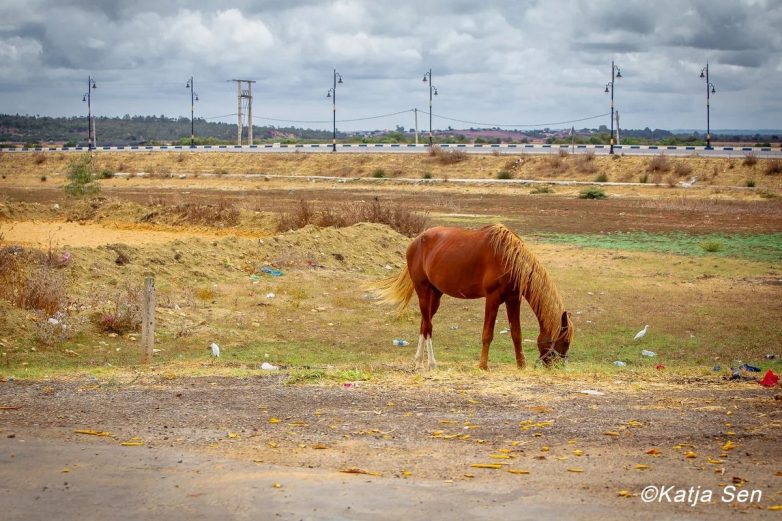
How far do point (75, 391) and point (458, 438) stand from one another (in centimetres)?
438

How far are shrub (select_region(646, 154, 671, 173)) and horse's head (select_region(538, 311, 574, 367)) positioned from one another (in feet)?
150

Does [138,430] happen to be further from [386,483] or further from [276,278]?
[276,278]

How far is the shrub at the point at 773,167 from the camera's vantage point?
51.9 meters

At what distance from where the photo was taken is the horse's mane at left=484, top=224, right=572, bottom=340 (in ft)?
38.8

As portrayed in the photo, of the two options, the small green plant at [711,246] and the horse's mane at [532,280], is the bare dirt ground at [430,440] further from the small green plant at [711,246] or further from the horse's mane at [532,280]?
the small green plant at [711,246]

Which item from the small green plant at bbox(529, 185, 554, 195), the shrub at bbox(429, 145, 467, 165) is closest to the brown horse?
the small green plant at bbox(529, 185, 554, 195)

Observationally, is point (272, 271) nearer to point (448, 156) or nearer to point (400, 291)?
point (400, 291)

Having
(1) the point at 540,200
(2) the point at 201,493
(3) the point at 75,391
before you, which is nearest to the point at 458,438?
(2) the point at 201,493

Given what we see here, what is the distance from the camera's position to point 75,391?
31.7 ft

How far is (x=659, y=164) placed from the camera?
5634 centimetres

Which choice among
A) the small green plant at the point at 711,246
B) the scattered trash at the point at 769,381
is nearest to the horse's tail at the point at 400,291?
the scattered trash at the point at 769,381

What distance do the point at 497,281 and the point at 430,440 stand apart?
466 centimetres

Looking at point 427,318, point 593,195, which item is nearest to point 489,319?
point 427,318

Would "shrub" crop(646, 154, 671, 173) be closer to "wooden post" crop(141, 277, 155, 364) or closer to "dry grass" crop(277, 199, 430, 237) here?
"dry grass" crop(277, 199, 430, 237)
